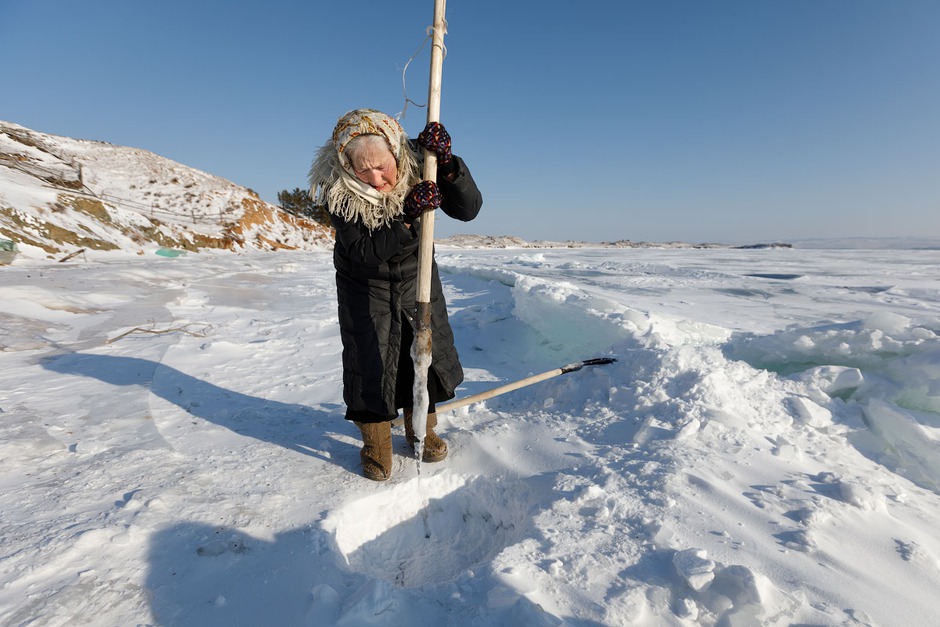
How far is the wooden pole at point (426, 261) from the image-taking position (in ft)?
5.55

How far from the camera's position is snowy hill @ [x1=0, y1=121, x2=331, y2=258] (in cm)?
1094

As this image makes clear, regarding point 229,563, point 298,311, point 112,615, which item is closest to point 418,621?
point 229,563

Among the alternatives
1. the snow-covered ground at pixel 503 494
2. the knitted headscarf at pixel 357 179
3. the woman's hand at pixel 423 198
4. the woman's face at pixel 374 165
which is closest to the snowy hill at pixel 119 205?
the snow-covered ground at pixel 503 494

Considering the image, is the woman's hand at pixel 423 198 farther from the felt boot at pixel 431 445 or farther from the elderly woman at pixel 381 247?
the felt boot at pixel 431 445

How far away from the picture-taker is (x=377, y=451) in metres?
1.95

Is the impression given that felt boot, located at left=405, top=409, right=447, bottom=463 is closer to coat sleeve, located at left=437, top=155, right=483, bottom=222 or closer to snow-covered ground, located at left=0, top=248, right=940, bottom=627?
snow-covered ground, located at left=0, top=248, right=940, bottom=627

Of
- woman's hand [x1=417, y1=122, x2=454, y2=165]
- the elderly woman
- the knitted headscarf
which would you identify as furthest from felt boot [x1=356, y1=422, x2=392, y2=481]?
woman's hand [x1=417, y1=122, x2=454, y2=165]

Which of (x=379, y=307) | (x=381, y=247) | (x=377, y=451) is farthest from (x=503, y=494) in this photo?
(x=381, y=247)

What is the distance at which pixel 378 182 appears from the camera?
176cm

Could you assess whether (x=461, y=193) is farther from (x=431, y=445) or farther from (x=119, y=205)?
(x=119, y=205)

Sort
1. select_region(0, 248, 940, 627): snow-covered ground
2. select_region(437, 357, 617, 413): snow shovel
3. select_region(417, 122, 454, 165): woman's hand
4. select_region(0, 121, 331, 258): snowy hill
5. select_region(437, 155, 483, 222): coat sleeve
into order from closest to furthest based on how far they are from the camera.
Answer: select_region(0, 248, 940, 627): snow-covered ground, select_region(417, 122, 454, 165): woman's hand, select_region(437, 155, 483, 222): coat sleeve, select_region(437, 357, 617, 413): snow shovel, select_region(0, 121, 331, 258): snowy hill

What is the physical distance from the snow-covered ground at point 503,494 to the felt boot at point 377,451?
69mm

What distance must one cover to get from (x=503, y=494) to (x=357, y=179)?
62.6 inches

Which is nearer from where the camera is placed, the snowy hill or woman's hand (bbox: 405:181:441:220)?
woman's hand (bbox: 405:181:441:220)
